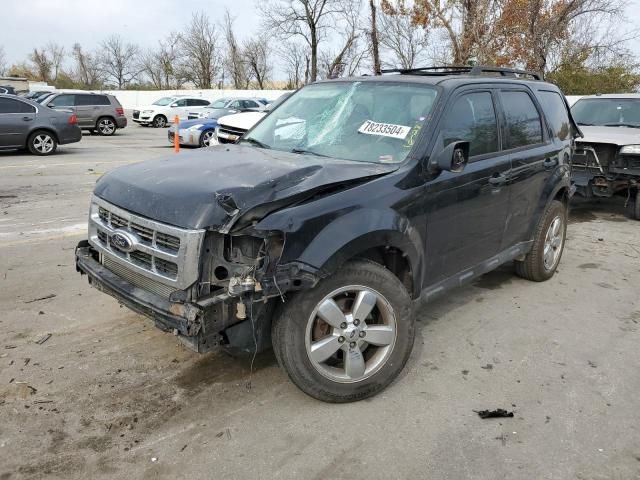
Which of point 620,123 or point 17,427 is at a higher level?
point 620,123

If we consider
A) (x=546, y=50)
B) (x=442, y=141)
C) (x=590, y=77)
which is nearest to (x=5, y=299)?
(x=442, y=141)

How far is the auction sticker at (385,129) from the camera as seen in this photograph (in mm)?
3667

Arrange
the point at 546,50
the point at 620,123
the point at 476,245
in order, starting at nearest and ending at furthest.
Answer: the point at 476,245 → the point at 620,123 → the point at 546,50

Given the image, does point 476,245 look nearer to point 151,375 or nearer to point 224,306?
point 224,306

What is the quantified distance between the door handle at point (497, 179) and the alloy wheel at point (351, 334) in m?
1.56

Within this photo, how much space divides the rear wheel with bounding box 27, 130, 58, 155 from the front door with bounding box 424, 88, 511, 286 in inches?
534

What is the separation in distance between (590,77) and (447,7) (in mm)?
8773

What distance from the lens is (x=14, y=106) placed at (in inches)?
547

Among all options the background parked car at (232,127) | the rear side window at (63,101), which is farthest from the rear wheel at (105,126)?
the background parked car at (232,127)

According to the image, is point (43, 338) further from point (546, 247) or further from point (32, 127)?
point (32, 127)

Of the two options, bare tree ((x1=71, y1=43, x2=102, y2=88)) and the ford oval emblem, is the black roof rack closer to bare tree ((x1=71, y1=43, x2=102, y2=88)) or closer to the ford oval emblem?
the ford oval emblem

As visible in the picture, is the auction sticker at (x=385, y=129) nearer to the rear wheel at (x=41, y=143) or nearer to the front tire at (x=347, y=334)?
the front tire at (x=347, y=334)

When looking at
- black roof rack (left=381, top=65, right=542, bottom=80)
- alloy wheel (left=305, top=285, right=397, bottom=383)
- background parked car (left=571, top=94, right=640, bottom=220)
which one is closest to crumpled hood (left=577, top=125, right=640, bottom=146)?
background parked car (left=571, top=94, right=640, bottom=220)

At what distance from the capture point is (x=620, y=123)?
9.42 m
